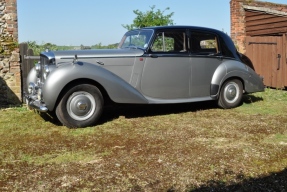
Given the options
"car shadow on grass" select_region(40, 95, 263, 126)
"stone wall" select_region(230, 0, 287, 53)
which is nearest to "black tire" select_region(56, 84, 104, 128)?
"car shadow on grass" select_region(40, 95, 263, 126)

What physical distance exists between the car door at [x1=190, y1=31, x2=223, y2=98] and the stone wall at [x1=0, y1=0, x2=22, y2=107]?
4279 millimetres

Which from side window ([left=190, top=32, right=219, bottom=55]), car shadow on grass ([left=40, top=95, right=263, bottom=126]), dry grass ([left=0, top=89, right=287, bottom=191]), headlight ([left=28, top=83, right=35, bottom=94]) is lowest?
dry grass ([left=0, top=89, right=287, bottom=191])

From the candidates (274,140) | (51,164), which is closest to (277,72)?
(274,140)

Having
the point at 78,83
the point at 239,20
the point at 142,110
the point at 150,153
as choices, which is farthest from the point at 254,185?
the point at 239,20

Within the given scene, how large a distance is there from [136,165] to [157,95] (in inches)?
106

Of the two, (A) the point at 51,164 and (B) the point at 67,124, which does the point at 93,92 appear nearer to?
(B) the point at 67,124

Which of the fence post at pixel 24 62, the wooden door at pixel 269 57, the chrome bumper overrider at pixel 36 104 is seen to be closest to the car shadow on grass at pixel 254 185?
the chrome bumper overrider at pixel 36 104

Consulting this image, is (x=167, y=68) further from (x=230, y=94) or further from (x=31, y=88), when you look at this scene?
(x=31, y=88)

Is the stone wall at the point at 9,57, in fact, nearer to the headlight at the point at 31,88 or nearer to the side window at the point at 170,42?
the headlight at the point at 31,88

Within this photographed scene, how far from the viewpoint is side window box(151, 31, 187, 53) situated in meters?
6.45

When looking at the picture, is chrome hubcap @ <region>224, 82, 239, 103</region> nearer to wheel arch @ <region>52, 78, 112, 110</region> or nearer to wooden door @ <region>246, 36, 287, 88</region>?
wheel arch @ <region>52, 78, 112, 110</region>

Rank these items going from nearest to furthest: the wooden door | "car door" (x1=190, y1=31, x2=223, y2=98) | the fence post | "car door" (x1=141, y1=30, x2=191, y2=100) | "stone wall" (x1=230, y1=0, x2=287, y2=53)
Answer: "car door" (x1=141, y1=30, x2=191, y2=100) → "car door" (x1=190, y1=31, x2=223, y2=98) → the fence post → the wooden door → "stone wall" (x1=230, y1=0, x2=287, y2=53)

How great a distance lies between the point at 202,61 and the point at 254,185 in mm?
3866

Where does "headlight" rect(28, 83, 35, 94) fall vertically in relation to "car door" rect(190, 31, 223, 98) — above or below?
below
